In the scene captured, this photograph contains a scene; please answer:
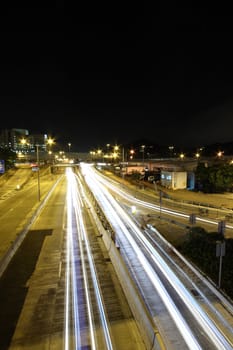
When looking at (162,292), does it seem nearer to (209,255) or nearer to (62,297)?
(62,297)

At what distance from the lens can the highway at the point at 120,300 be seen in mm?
8445

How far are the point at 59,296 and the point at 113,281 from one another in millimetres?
3018

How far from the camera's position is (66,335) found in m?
8.73

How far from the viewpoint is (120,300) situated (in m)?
11.0

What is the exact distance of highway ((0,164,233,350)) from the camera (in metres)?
8.45

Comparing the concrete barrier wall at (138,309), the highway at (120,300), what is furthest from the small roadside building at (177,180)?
the concrete barrier wall at (138,309)

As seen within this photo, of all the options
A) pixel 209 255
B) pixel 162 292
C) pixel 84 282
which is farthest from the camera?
pixel 209 255

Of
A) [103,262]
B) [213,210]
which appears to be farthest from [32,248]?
[213,210]

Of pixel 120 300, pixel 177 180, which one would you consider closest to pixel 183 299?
pixel 120 300

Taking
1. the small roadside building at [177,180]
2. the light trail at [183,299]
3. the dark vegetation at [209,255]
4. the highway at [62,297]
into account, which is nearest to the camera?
the light trail at [183,299]

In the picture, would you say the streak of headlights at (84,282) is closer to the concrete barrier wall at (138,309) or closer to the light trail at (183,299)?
the concrete barrier wall at (138,309)

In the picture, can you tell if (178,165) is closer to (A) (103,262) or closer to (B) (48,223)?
(B) (48,223)

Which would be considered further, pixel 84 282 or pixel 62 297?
pixel 84 282

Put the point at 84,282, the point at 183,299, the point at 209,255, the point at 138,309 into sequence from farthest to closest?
the point at 209,255, the point at 84,282, the point at 183,299, the point at 138,309
